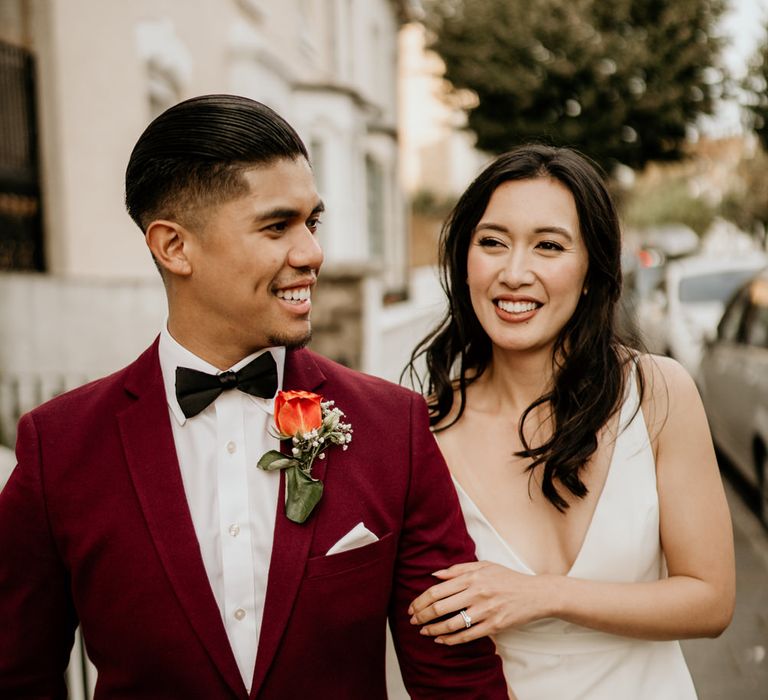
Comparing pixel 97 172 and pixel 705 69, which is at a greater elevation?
pixel 705 69

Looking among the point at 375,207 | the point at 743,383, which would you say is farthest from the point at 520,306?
the point at 375,207

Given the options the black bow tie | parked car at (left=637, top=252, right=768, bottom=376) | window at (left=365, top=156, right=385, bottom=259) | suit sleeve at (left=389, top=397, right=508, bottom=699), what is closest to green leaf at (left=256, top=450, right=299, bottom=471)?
the black bow tie

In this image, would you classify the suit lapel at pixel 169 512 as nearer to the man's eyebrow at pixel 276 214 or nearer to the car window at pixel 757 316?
the man's eyebrow at pixel 276 214

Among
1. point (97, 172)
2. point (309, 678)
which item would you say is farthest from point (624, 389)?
point (97, 172)

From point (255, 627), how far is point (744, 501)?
5394 millimetres

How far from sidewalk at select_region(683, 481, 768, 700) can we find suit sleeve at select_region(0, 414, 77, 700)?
2953 mm

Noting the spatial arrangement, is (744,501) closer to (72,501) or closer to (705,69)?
(72,501)

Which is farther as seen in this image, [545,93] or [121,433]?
[545,93]

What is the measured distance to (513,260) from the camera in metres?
2.25

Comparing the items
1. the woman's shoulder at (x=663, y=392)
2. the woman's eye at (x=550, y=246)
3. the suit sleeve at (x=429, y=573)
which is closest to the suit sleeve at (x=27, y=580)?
the suit sleeve at (x=429, y=573)

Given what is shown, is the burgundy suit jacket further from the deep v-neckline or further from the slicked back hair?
the deep v-neckline

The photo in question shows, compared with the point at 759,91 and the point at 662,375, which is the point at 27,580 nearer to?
the point at 662,375

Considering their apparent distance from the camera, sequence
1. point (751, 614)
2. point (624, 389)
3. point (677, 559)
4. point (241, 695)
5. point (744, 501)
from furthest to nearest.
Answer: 1. point (744, 501)
2. point (751, 614)
3. point (624, 389)
4. point (677, 559)
5. point (241, 695)

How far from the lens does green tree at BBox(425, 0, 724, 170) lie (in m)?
15.1
